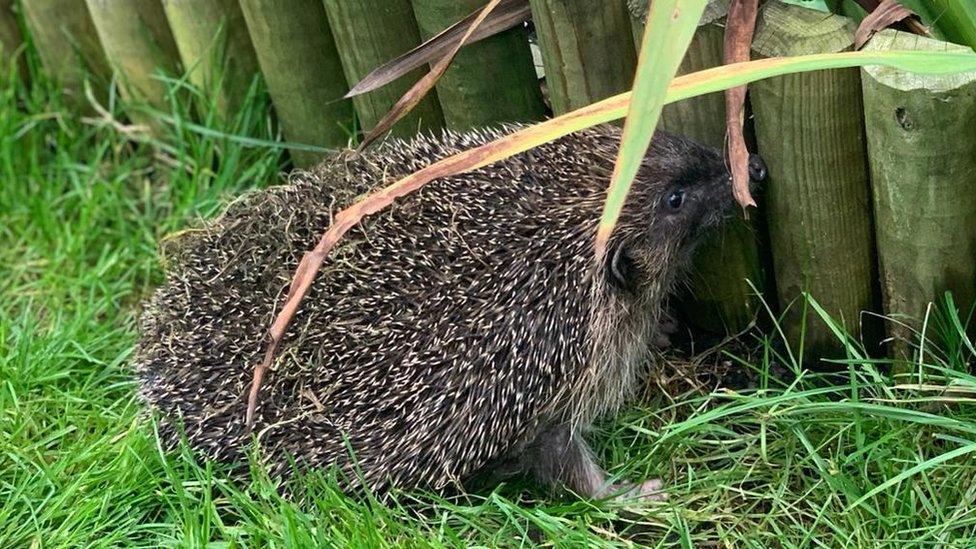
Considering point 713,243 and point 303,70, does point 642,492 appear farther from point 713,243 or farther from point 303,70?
point 303,70

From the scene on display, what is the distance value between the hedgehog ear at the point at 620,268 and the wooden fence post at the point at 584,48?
50 centimetres

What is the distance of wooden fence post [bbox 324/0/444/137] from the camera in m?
4.41

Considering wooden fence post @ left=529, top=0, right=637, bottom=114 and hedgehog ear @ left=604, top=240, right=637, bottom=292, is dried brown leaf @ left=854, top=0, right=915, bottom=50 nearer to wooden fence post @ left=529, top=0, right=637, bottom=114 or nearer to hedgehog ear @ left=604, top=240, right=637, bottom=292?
wooden fence post @ left=529, top=0, right=637, bottom=114

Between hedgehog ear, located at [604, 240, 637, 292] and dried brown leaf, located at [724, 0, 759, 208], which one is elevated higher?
dried brown leaf, located at [724, 0, 759, 208]

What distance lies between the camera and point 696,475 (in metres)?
3.88

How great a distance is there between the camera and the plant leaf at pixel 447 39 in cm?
402

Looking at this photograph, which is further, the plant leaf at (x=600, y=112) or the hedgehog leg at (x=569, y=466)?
the hedgehog leg at (x=569, y=466)

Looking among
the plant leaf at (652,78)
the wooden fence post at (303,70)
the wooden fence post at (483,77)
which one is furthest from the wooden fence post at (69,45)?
the plant leaf at (652,78)

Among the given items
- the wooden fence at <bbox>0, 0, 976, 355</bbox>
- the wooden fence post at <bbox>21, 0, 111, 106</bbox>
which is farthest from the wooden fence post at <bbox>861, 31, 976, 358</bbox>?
the wooden fence post at <bbox>21, 0, 111, 106</bbox>

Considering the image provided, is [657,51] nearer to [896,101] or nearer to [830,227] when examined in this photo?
[896,101]

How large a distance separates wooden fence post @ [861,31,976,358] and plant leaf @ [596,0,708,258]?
985 millimetres

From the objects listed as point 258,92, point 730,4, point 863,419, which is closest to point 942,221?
point 863,419

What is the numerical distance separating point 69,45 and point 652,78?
4088mm

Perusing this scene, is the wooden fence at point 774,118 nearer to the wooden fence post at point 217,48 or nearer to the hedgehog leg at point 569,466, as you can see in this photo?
the wooden fence post at point 217,48
